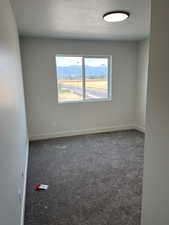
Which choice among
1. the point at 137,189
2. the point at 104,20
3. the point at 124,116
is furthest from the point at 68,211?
the point at 124,116

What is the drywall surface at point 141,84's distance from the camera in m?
4.55

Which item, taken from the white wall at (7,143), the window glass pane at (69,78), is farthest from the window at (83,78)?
the white wall at (7,143)

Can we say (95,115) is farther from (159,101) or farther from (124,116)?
(159,101)

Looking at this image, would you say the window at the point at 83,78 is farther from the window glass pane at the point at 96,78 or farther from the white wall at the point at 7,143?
the white wall at the point at 7,143

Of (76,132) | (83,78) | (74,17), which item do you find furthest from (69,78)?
(74,17)

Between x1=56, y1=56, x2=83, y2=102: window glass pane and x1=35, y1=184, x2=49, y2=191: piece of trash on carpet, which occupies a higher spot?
x1=56, y1=56, x2=83, y2=102: window glass pane

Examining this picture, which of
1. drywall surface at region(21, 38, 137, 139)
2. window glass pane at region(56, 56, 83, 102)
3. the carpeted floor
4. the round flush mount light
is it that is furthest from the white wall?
window glass pane at region(56, 56, 83, 102)

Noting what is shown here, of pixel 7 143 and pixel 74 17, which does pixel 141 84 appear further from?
pixel 7 143

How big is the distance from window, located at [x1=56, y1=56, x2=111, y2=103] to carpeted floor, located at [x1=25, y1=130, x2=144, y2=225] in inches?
54.1

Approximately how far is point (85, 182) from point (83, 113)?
2427 millimetres

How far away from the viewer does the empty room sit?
3.60 feet

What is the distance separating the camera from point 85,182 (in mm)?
2465

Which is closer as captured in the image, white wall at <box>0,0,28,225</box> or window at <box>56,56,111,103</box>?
white wall at <box>0,0,28,225</box>

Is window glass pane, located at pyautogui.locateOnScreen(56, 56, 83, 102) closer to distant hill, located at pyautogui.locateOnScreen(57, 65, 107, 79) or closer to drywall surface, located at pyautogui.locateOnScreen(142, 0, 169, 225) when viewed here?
distant hill, located at pyautogui.locateOnScreen(57, 65, 107, 79)
